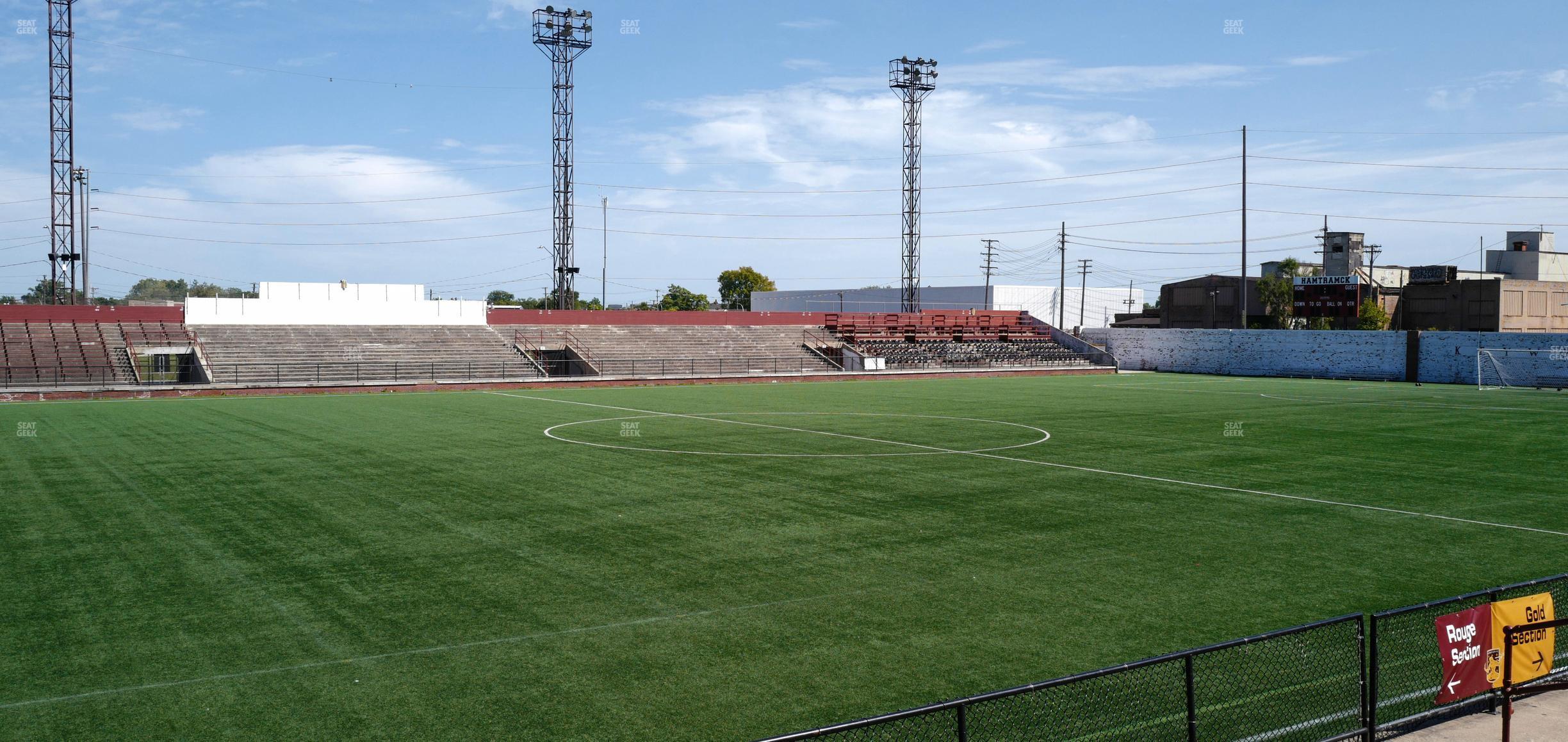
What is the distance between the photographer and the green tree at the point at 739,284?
463 feet

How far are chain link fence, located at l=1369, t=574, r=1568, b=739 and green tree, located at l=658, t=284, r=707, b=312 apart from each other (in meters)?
122

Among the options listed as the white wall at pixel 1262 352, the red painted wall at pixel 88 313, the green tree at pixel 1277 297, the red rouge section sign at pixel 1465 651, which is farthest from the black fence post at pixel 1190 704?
the green tree at pixel 1277 297

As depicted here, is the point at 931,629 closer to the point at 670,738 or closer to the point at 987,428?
the point at 670,738

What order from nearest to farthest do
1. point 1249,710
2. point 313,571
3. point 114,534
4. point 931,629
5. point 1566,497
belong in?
point 1249,710 < point 931,629 < point 313,571 < point 114,534 < point 1566,497

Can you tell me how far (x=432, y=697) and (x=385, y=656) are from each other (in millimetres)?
1122

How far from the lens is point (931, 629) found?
30.8 feet

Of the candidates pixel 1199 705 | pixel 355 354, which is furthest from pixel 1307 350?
pixel 1199 705

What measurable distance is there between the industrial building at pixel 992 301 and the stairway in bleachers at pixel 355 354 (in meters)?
47.5

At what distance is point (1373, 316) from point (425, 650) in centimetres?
8269

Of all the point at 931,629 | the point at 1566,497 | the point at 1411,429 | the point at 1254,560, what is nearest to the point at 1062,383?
the point at 1411,429

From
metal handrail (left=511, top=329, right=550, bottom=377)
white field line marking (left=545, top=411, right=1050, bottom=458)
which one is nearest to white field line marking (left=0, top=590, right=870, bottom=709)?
white field line marking (left=545, top=411, right=1050, bottom=458)

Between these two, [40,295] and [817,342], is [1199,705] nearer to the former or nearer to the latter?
[817,342]

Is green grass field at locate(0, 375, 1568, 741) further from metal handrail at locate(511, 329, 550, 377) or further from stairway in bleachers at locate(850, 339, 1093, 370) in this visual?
stairway in bleachers at locate(850, 339, 1093, 370)

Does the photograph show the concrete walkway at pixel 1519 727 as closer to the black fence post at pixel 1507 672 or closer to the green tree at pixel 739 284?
the black fence post at pixel 1507 672
